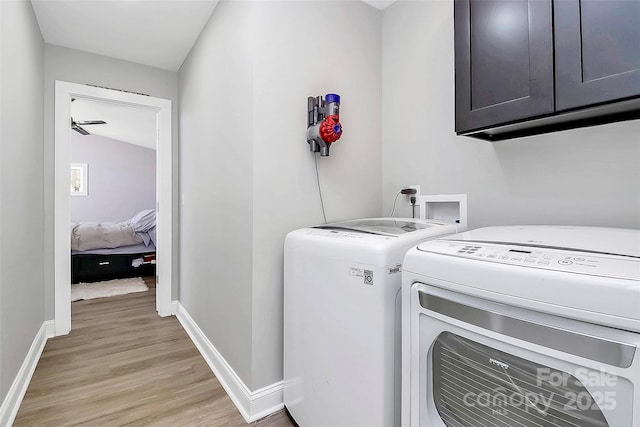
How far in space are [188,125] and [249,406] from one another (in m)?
2.18

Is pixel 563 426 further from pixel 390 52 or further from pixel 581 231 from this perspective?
pixel 390 52

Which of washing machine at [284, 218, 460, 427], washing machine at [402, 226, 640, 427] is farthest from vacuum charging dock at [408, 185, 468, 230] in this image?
washing machine at [402, 226, 640, 427]

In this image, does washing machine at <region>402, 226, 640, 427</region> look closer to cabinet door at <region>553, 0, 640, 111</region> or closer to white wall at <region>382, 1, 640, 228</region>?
white wall at <region>382, 1, 640, 228</region>

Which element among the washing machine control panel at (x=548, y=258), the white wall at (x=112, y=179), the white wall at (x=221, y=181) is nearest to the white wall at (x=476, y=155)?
the washing machine control panel at (x=548, y=258)

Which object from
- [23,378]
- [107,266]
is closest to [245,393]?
[23,378]

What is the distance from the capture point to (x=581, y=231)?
1.01 m

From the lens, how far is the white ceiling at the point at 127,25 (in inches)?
79.7

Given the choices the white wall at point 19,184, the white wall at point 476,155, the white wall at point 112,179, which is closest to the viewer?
the white wall at point 476,155

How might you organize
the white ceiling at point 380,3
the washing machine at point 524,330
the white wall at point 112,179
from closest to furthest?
the washing machine at point 524,330, the white ceiling at point 380,3, the white wall at point 112,179

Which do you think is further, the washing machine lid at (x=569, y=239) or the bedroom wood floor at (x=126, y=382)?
the bedroom wood floor at (x=126, y=382)

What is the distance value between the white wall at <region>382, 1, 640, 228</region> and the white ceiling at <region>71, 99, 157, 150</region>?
105 inches

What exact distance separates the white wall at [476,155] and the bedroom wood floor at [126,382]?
4.87 ft

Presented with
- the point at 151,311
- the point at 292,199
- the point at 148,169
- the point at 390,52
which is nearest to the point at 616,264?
the point at 292,199

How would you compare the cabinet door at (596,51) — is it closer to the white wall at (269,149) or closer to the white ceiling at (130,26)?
the white wall at (269,149)
